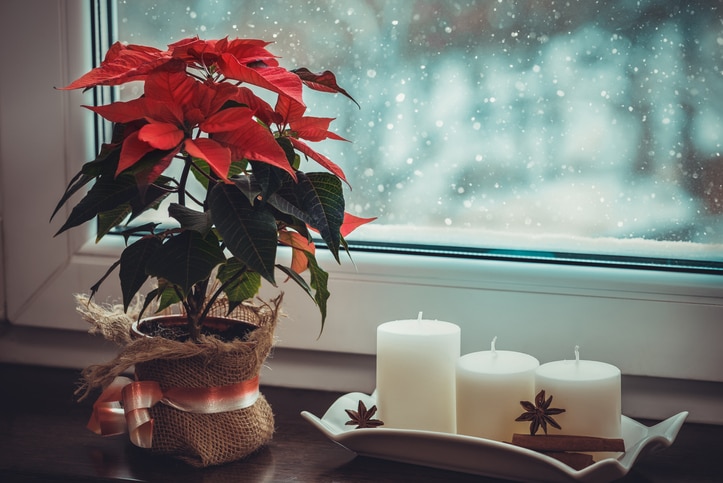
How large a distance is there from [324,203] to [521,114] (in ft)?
1.09

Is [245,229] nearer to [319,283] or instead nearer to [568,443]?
[319,283]

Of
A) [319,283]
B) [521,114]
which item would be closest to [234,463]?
[319,283]

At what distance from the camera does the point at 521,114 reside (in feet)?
2.64

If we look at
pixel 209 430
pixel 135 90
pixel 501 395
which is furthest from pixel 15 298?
pixel 501 395

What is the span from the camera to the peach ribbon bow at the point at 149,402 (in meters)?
0.61

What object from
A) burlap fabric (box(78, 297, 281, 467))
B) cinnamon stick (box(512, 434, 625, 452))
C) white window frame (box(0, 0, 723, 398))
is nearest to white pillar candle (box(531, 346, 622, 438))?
cinnamon stick (box(512, 434, 625, 452))

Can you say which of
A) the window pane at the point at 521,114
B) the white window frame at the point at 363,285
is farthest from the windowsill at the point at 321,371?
the window pane at the point at 521,114

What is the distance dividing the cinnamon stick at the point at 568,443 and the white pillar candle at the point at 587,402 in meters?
0.01

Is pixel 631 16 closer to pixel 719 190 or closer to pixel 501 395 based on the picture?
pixel 719 190

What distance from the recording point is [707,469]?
2.09ft

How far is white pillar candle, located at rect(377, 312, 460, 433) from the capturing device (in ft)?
2.20

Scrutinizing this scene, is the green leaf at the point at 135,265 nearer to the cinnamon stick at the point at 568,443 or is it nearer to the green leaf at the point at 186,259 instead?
the green leaf at the point at 186,259

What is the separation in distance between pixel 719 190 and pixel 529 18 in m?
0.27

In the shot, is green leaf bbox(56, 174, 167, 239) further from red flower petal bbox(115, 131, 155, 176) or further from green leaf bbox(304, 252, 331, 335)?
green leaf bbox(304, 252, 331, 335)
